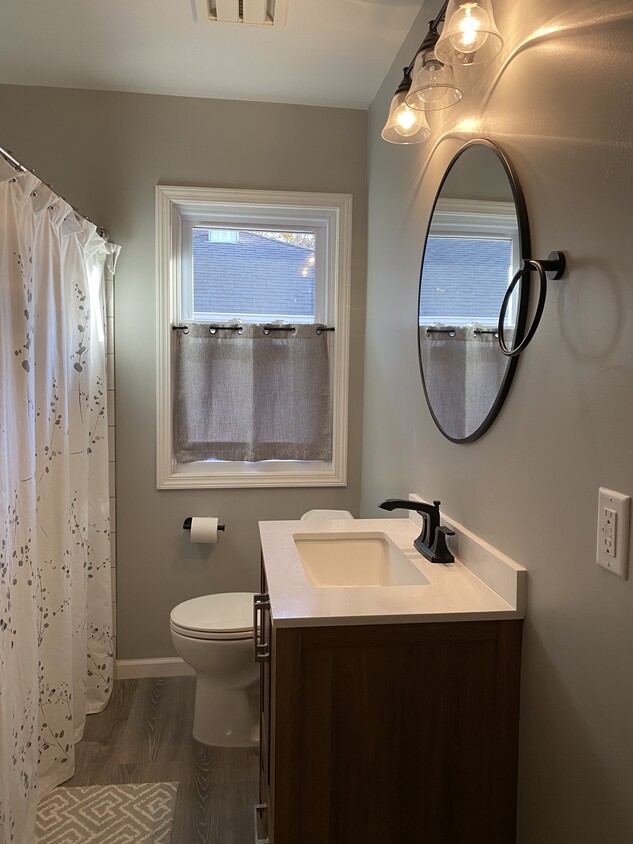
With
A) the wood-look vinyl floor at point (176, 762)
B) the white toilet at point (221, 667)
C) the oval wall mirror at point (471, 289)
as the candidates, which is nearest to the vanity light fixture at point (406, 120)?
the oval wall mirror at point (471, 289)

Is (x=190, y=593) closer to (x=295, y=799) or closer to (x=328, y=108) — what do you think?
(x=295, y=799)

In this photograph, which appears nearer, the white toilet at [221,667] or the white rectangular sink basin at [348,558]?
the white rectangular sink basin at [348,558]

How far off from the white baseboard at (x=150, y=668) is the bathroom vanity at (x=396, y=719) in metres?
1.78

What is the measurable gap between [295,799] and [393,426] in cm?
141

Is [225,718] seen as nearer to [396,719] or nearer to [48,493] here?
[48,493]

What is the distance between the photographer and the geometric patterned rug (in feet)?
6.47

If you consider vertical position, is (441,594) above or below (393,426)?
below

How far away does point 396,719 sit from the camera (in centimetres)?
131

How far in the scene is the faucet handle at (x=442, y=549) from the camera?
1.67m

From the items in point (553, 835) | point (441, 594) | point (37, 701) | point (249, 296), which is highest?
point (249, 296)

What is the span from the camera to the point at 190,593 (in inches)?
118

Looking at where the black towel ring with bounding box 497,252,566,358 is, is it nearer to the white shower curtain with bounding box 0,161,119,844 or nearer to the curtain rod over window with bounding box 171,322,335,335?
the white shower curtain with bounding box 0,161,119,844

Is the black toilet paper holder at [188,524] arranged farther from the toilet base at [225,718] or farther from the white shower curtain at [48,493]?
the toilet base at [225,718]

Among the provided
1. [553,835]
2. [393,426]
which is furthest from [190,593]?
[553,835]
